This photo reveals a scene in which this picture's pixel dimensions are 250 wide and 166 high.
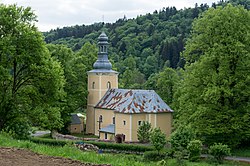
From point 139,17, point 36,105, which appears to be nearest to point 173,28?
point 139,17

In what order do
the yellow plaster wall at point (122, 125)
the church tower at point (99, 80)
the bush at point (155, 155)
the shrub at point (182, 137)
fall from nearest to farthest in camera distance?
the bush at point (155, 155) < the shrub at point (182, 137) < the yellow plaster wall at point (122, 125) < the church tower at point (99, 80)

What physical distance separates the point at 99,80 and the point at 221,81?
22.7 meters

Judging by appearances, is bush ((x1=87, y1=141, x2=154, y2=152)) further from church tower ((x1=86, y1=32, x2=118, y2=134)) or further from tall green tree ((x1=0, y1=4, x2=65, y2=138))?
church tower ((x1=86, y1=32, x2=118, y2=134))

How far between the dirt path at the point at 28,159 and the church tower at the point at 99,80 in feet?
128

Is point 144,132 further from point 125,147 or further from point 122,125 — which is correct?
point 125,147

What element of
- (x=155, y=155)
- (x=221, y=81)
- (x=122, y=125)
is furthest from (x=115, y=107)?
(x=221, y=81)

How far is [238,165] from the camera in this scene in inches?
1053

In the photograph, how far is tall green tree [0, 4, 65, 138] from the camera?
1019 inches

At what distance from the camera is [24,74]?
1065 inches

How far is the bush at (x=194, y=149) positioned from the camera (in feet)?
90.9

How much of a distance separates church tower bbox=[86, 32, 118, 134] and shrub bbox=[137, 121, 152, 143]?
9.03 m

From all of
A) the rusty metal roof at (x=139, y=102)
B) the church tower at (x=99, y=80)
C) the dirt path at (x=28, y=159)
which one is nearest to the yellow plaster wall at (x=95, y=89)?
the church tower at (x=99, y=80)

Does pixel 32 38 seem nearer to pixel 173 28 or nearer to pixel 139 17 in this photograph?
pixel 173 28

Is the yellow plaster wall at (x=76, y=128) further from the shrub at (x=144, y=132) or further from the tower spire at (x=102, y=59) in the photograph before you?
the shrub at (x=144, y=132)
